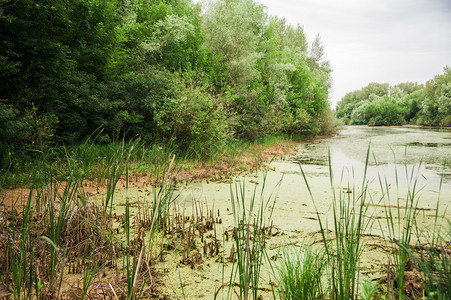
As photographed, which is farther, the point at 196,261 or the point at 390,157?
the point at 390,157

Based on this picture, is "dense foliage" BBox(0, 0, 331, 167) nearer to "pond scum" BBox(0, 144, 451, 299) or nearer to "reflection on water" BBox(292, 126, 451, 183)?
"pond scum" BBox(0, 144, 451, 299)

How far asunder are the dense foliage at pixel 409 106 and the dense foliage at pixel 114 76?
38.2m

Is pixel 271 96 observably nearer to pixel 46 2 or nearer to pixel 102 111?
pixel 102 111

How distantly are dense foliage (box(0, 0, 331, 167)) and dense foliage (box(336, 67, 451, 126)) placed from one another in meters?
38.2

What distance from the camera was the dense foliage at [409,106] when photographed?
39.8 meters

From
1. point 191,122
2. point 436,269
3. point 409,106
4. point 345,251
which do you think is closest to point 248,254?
point 345,251

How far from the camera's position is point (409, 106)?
5597cm

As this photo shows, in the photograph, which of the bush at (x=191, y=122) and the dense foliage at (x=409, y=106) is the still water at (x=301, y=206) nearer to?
the bush at (x=191, y=122)

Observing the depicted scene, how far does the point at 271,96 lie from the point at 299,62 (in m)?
6.88

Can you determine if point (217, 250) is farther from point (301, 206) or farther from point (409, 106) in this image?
point (409, 106)

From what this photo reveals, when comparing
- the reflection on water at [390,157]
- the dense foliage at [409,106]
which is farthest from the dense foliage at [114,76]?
the dense foliage at [409,106]

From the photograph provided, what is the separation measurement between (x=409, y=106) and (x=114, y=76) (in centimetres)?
6411

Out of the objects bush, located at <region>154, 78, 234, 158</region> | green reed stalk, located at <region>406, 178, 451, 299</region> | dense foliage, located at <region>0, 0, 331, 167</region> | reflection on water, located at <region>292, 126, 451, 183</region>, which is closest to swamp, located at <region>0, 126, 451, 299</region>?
green reed stalk, located at <region>406, 178, 451, 299</region>

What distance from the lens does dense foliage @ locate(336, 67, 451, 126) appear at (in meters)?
39.8
